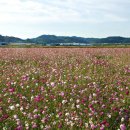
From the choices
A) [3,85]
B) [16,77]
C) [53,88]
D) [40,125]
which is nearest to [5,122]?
[40,125]

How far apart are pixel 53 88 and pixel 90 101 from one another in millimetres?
1869

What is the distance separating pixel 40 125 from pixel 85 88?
370 centimetres

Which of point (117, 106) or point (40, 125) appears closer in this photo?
point (40, 125)

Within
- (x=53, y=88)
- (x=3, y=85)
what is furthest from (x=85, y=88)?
(x=3, y=85)

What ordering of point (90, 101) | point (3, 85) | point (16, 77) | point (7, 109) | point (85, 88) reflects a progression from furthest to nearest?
point (16, 77) → point (3, 85) → point (85, 88) → point (90, 101) → point (7, 109)

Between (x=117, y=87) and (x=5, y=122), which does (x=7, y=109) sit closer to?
(x=5, y=122)

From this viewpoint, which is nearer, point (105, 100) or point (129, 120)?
point (129, 120)

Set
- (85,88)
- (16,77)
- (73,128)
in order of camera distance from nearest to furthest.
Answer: (73,128), (85,88), (16,77)

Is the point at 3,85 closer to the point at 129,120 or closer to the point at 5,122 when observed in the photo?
the point at 5,122

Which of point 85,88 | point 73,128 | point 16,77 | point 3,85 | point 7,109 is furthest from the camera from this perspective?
point 16,77

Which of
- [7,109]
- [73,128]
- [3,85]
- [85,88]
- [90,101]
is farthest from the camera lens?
[3,85]

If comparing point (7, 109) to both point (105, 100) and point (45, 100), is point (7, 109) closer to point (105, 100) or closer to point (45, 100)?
point (45, 100)

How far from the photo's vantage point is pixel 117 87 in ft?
37.3

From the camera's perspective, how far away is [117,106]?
882 centimetres
